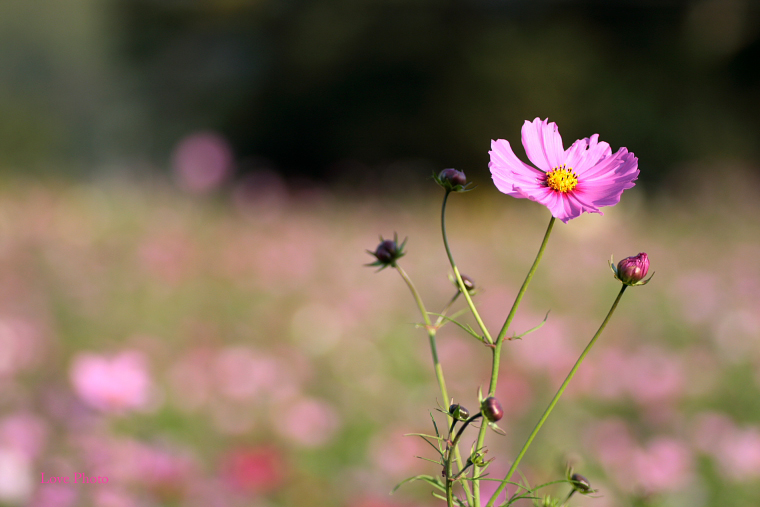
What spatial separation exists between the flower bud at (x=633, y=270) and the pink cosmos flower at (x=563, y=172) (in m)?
0.03

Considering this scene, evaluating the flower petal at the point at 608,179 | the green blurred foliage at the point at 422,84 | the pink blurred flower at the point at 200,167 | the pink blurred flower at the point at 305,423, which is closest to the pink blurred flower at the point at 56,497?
the pink blurred flower at the point at 305,423

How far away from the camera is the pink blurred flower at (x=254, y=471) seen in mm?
947

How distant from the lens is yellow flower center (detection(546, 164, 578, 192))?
347 mm

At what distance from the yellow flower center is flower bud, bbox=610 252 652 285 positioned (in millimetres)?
49

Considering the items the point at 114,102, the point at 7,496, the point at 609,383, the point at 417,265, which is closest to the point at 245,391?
the point at 7,496

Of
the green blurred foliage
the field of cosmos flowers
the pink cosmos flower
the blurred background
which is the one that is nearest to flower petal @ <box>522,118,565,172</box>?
the pink cosmos flower

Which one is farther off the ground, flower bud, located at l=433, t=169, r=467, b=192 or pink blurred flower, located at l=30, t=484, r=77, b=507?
flower bud, located at l=433, t=169, r=467, b=192

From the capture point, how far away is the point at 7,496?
2.70 feet

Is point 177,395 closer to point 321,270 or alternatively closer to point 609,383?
point 609,383

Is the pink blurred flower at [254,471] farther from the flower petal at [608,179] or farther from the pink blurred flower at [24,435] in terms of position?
the flower petal at [608,179]

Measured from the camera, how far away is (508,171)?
1.11 feet

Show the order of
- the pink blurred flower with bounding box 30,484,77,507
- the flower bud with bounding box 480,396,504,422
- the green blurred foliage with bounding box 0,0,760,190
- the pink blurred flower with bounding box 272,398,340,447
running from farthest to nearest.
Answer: the green blurred foliage with bounding box 0,0,760,190 → the pink blurred flower with bounding box 272,398,340,447 → the pink blurred flower with bounding box 30,484,77,507 → the flower bud with bounding box 480,396,504,422

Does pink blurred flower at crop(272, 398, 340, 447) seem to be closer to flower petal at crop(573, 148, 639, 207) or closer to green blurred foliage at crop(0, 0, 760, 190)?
flower petal at crop(573, 148, 639, 207)

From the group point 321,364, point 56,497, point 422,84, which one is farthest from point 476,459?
point 422,84
